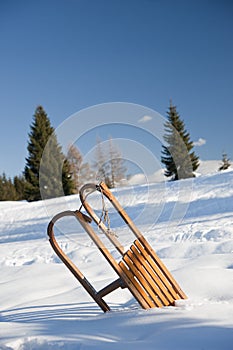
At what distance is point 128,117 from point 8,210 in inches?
610

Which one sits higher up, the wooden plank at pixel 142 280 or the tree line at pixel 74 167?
the tree line at pixel 74 167

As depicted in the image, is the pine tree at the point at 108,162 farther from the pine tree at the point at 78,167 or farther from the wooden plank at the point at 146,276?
the wooden plank at the point at 146,276

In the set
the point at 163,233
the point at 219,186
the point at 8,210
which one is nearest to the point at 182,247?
the point at 163,233

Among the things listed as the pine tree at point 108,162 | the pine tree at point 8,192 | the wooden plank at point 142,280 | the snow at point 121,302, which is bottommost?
the snow at point 121,302

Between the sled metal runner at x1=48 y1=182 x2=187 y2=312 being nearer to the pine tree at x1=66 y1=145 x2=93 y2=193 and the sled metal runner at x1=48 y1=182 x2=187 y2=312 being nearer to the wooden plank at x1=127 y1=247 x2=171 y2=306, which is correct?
the wooden plank at x1=127 y1=247 x2=171 y2=306

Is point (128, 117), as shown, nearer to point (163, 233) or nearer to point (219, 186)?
point (163, 233)

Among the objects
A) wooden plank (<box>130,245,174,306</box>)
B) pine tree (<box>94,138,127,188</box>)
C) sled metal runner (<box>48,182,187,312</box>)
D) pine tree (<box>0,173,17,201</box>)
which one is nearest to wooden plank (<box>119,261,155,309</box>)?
sled metal runner (<box>48,182,187,312</box>)

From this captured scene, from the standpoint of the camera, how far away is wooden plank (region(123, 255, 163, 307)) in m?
3.17

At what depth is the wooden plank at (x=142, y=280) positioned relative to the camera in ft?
10.4

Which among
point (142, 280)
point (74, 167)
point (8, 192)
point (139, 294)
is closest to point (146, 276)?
point (142, 280)

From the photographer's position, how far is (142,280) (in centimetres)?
317

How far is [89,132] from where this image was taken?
3258mm

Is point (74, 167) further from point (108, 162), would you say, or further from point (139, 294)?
point (139, 294)

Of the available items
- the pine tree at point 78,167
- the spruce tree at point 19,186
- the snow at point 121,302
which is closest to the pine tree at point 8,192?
the spruce tree at point 19,186
